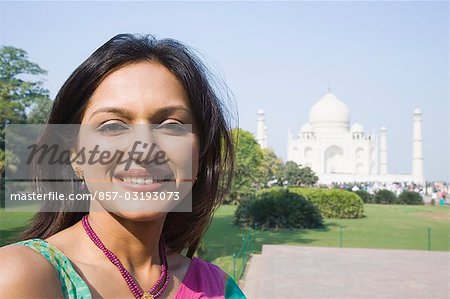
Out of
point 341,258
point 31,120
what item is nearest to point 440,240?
point 341,258

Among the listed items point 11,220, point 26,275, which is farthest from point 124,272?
point 11,220

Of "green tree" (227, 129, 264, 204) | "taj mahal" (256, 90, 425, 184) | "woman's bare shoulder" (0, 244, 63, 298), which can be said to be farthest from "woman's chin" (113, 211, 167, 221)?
"taj mahal" (256, 90, 425, 184)

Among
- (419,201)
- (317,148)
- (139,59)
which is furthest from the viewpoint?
(317,148)

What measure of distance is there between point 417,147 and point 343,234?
41869mm

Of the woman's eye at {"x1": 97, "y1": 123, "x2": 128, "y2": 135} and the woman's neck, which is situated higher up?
the woman's eye at {"x1": 97, "y1": 123, "x2": 128, "y2": 135}

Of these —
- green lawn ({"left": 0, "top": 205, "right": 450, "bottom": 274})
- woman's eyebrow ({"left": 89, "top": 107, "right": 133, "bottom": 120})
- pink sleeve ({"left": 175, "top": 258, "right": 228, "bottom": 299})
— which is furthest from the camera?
green lawn ({"left": 0, "top": 205, "right": 450, "bottom": 274})

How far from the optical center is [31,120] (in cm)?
1425

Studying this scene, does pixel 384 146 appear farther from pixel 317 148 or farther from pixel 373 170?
pixel 317 148

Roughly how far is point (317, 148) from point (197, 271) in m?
55.7

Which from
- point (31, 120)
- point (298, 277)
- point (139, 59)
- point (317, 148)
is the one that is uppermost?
point (317, 148)

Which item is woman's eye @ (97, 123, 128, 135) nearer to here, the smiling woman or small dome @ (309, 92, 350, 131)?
the smiling woman

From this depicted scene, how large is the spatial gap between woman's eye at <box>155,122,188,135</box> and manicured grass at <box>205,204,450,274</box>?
800 centimetres

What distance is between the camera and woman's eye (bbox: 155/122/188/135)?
1.16 m

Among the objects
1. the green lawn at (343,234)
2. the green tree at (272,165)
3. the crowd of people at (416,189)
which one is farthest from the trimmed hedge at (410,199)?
the green tree at (272,165)
